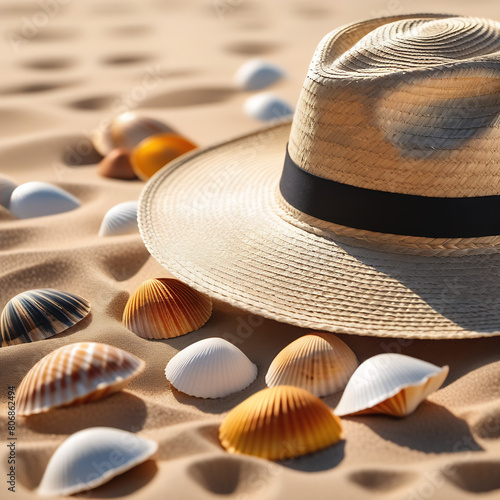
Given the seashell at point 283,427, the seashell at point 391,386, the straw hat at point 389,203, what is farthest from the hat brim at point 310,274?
the seashell at point 283,427

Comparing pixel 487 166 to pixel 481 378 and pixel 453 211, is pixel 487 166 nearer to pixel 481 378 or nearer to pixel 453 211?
pixel 453 211

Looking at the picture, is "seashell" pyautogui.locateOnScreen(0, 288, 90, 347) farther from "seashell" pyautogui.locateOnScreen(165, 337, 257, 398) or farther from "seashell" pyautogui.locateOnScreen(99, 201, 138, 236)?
"seashell" pyautogui.locateOnScreen(99, 201, 138, 236)

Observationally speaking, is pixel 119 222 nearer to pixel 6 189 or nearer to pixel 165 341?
pixel 6 189

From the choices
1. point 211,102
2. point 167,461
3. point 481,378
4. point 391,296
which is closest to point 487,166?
point 391,296

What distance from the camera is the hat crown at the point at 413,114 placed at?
2164 millimetres

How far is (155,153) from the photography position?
145 inches

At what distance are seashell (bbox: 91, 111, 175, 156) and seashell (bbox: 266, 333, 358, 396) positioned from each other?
2160 millimetres

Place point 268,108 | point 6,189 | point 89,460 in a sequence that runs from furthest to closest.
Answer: point 268,108
point 6,189
point 89,460

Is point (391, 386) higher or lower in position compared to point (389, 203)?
lower

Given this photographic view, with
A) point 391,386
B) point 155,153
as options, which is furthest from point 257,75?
point 391,386

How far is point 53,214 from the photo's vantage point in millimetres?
3334

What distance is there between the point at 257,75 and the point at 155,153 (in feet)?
4.86

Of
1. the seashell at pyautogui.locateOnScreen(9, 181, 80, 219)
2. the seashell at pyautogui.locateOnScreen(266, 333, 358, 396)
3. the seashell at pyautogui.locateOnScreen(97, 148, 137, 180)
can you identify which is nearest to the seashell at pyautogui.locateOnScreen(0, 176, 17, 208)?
the seashell at pyautogui.locateOnScreen(9, 181, 80, 219)

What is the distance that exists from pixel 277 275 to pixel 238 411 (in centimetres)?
56
